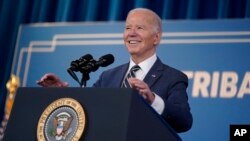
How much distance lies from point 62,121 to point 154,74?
23.4 inches

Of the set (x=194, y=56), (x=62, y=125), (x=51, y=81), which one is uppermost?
(x=194, y=56)

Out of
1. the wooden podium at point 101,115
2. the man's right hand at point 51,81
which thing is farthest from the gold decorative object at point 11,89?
the wooden podium at point 101,115

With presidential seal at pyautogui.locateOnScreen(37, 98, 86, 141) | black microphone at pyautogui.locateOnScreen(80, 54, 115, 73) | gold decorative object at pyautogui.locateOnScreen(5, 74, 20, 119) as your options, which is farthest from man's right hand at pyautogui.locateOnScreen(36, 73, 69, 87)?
gold decorative object at pyautogui.locateOnScreen(5, 74, 20, 119)

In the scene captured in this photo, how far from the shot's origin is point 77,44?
133 inches

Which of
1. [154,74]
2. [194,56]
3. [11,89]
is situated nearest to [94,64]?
[154,74]

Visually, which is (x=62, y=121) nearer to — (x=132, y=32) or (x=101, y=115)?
(x=101, y=115)

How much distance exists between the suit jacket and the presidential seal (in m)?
0.34

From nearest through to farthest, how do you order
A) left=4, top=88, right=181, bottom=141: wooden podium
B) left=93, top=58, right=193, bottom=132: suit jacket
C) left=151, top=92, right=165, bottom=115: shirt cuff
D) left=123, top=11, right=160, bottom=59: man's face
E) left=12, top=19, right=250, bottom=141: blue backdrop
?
left=4, top=88, right=181, bottom=141: wooden podium, left=151, top=92, right=165, bottom=115: shirt cuff, left=93, top=58, right=193, bottom=132: suit jacket, left=123, top=11, right=160, bottom=59: man's face, left=12, top=19, right=250, bottom=141: blue backdrop

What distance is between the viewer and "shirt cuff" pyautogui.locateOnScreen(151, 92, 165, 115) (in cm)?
165

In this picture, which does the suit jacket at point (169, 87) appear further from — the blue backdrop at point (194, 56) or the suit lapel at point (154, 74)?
the blue backdrop at point (194, 56)

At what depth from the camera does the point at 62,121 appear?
4.83ft

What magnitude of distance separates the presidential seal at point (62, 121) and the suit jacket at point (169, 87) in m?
0.34

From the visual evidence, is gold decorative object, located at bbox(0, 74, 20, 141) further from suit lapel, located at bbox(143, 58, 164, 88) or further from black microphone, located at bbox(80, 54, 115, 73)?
black microphone, located at bbox(80, 54, 115, 73)

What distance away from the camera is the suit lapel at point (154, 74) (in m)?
1.97
